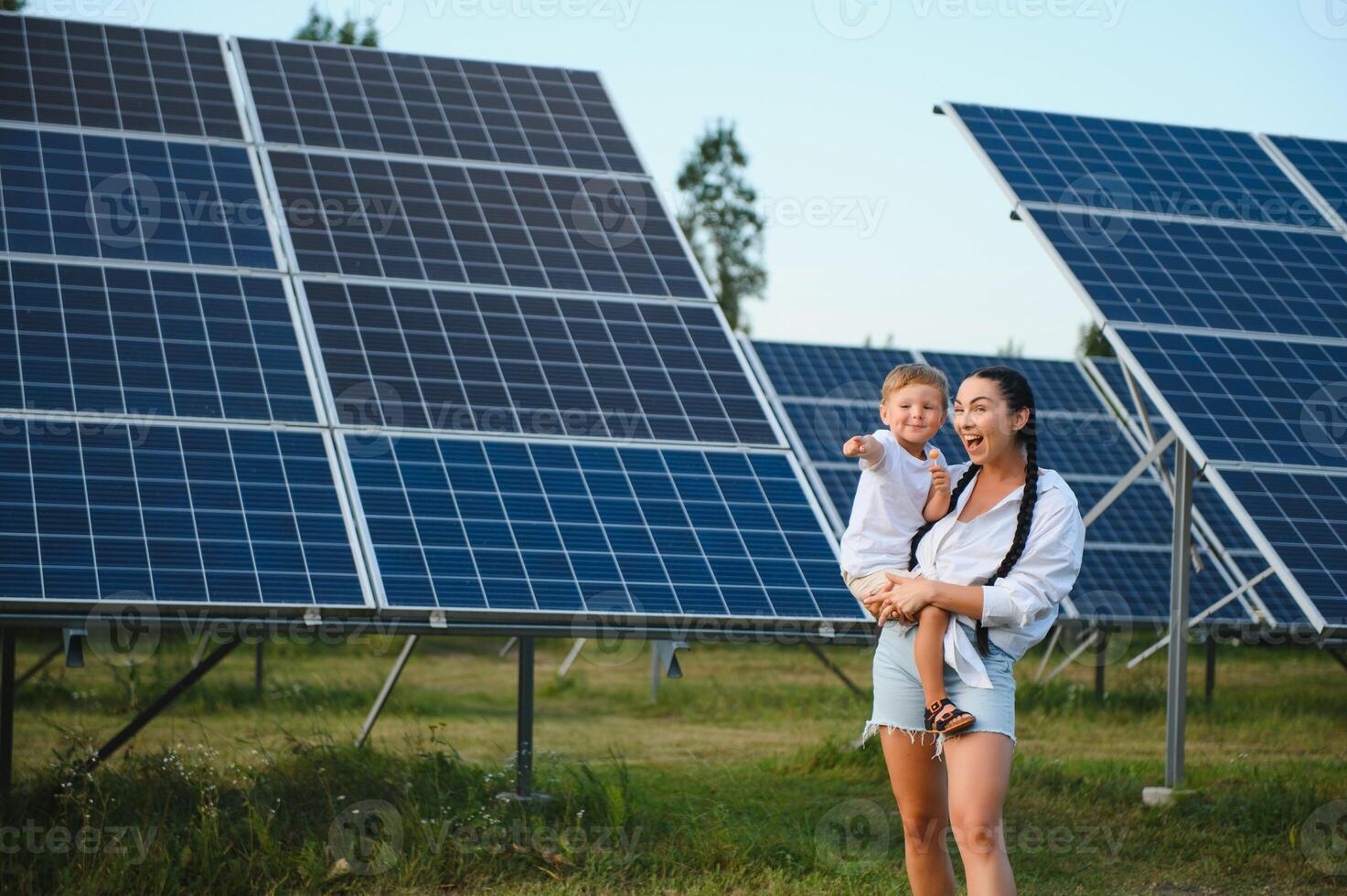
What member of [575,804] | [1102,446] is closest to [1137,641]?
[1102,446]

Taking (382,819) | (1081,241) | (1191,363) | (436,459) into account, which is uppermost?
(1081,241)

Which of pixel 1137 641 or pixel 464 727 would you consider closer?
pixel 464 727

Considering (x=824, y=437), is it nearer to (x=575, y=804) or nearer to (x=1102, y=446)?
(x=1102, y=446)

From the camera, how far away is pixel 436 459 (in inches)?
325

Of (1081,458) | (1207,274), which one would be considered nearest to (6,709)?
(1207,274)

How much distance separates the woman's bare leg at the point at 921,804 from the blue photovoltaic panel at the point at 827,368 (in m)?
11.5

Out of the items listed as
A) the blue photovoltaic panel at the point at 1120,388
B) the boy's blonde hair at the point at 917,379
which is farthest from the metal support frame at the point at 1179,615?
the blue photovoltaic panel at the point at 1120,388

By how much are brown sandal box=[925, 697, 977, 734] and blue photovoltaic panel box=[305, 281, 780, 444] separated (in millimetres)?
4504

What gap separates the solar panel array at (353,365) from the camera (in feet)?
24.7

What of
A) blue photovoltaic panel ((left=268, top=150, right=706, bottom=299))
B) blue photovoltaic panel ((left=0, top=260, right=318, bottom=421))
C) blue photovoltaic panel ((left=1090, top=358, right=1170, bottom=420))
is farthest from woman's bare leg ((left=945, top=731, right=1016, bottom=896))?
blue photovoltaic panel ((left=1090, top=358, right=1170, bottom=420))

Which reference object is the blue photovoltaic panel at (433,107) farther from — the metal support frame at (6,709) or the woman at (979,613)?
the woman at (979,613)

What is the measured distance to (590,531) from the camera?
26.6 feet

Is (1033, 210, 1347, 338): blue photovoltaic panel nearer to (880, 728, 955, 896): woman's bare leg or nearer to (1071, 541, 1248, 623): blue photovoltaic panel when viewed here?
(1071, 541, 1248, 623): blue photovoltaic panel

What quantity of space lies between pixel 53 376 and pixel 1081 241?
22.9 ft
